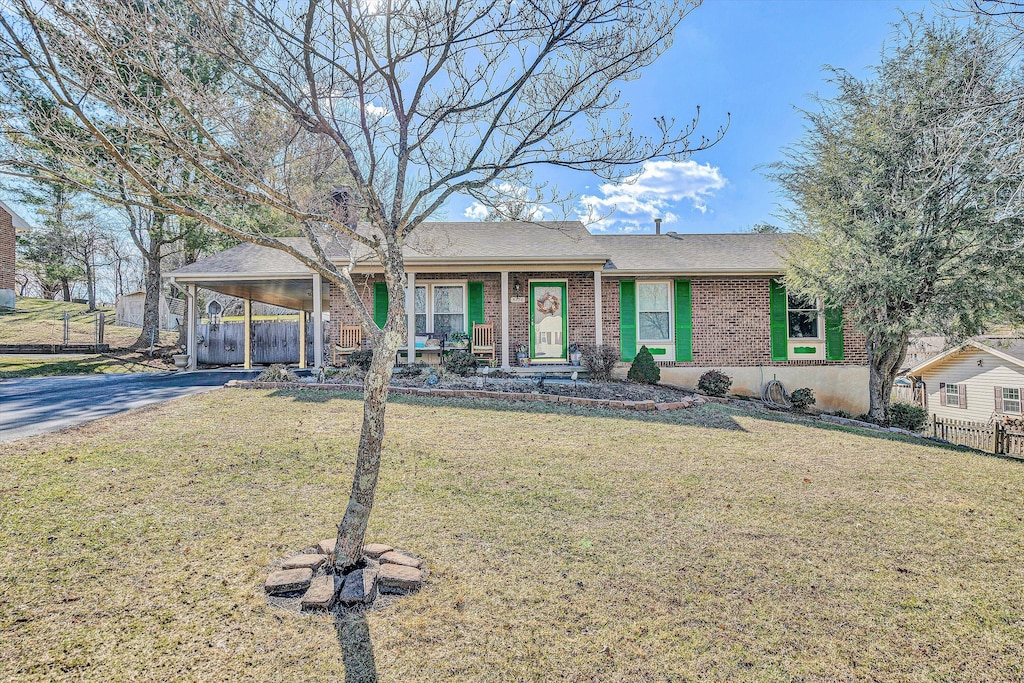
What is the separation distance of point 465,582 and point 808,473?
13.8 ft

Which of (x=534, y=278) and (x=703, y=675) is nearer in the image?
(x=703, y=675)

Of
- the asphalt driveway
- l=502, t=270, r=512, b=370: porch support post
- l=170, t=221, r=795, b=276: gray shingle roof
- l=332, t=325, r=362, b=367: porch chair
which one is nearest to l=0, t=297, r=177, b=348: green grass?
the asphalt driveway

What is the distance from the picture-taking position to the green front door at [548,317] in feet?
40.4

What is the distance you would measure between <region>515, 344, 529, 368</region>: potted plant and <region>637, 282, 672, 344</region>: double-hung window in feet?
9.76

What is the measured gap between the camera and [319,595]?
2.79 m

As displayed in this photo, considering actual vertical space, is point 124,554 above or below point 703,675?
above

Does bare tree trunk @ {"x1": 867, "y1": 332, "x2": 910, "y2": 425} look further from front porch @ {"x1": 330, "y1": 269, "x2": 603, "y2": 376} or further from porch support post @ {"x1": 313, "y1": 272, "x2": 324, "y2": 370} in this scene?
porch support post @ {"x1": 313, "y1": 272, "x2": 324, "y2": 370}

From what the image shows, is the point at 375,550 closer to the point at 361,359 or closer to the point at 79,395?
the point at 361,359


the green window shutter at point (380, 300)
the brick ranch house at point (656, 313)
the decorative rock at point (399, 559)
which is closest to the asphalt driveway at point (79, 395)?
the brick ranch house at point (656, 313)

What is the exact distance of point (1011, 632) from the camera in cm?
269

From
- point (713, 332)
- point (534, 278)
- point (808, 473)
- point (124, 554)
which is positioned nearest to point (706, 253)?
point (713, 332)

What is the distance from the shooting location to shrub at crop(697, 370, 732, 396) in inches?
439

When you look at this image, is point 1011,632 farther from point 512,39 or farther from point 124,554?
point 124,554

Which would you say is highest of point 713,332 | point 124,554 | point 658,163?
point 658,163
